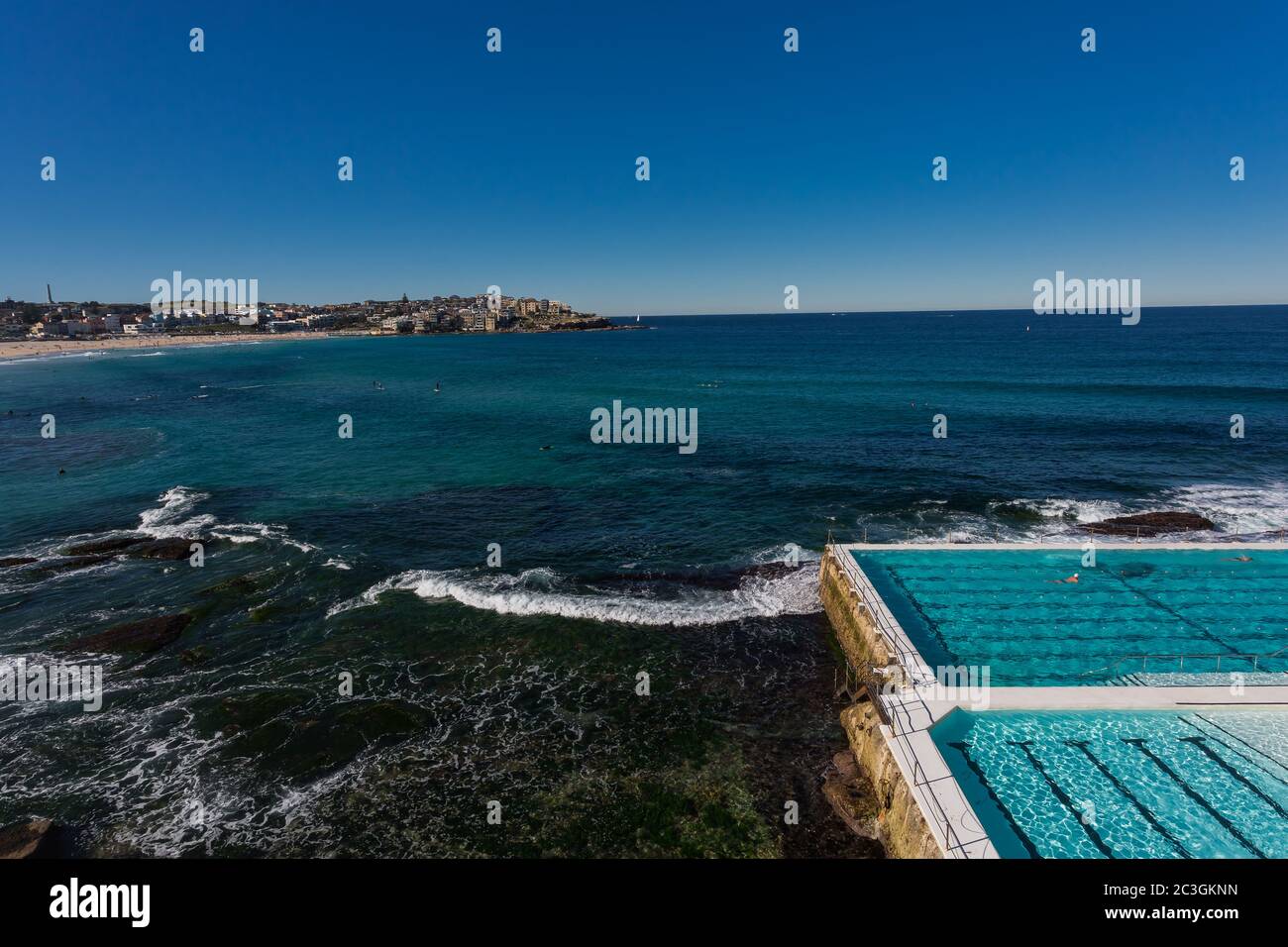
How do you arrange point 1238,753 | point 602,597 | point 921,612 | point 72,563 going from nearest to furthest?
point 1238,753, point 921,612, point 602,597, point 72,563

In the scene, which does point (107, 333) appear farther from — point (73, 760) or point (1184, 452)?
point (1184, 452)

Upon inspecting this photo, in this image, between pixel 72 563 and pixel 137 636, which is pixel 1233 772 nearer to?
pixel 137 636

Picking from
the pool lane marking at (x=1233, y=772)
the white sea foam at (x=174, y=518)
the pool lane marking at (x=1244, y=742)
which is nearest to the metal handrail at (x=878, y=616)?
the pool lane marking at (x=1233, y=772)

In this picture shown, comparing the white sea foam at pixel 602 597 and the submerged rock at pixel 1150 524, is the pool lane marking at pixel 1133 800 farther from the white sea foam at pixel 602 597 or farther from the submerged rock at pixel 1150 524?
the submerged rock at pixel 1150 524

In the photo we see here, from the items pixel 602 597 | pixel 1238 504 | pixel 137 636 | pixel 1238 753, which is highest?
pixel 1238 504

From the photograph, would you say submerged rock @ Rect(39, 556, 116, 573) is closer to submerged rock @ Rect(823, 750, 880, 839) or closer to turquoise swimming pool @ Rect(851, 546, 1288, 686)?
submerged rock @ Rect(823, 750, 880, 839)

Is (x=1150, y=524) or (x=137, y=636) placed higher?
(x=1150, y=524)

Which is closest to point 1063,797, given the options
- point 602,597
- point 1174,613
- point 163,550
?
point 1174,613
